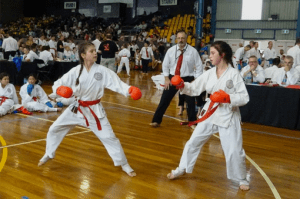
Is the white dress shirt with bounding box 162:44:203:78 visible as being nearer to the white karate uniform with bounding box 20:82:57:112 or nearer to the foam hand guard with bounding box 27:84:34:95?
the white karate uniform with bounding box 20:82:57:112

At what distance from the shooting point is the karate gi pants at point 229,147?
3.08 metres

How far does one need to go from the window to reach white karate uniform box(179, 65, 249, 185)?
17.8 meters

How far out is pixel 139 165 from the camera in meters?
3.92

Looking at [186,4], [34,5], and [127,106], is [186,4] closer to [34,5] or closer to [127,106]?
[34,5]

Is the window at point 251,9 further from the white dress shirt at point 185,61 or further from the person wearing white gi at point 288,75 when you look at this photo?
the white dress shirt at point 185,61

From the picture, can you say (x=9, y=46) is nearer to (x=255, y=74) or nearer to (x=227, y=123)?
(x=255, y=74)

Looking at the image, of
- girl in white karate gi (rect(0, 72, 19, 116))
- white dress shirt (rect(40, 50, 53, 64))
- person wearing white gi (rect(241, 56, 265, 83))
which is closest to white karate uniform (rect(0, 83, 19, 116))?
girl in white karate gi (rect(0, 72, 19, 116))

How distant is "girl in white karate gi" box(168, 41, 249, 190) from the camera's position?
3.08 metres

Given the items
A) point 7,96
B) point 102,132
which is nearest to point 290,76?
point 102,132

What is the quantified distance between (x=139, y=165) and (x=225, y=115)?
4.24ft

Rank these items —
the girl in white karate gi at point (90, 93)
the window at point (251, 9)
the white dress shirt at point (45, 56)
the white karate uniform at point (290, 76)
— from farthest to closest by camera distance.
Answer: the window at point (251, 9) < the white dress shirt at point (45, 56) < the white karate uniform at point (290, 76) < the girl in white karate gi at point (90, 93)

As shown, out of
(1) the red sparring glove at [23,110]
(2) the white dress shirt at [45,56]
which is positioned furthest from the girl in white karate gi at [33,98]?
(2) the white dress shirt at [45,56]

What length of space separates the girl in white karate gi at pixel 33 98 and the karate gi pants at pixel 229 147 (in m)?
4.36

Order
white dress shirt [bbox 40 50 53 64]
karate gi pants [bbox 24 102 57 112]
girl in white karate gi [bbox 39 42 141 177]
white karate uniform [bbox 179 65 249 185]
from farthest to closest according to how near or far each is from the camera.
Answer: white dress shirt [bbox 40 50 53 64] < karate gi pants [bbox 24 102 57 112] < girl in white karate gi [bbox 39 42 141 177] < white karate uniform [bbox 179 65 249 185]
